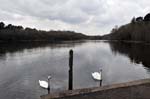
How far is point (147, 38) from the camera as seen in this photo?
61.9 metres

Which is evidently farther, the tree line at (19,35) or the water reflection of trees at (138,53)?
the tree line at (19,35)

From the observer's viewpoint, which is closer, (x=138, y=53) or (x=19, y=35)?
(x=138, y=53)

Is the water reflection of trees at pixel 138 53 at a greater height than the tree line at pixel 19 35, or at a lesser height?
lesser

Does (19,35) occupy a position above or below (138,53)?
above

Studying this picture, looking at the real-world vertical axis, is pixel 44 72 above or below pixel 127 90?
below

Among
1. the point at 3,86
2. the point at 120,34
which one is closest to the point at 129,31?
the point at 120,34

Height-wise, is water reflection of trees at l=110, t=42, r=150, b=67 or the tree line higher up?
the tree line

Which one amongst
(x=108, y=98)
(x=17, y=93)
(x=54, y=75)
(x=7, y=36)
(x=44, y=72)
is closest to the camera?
(x=108, y=98)

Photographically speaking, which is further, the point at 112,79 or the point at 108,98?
the point at 112,79

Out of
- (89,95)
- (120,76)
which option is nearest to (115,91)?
(89,95)

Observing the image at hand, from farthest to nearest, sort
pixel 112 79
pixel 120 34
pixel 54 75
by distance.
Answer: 1. pixel 120 34
2. pixel 54 75
3. pixel 112 79

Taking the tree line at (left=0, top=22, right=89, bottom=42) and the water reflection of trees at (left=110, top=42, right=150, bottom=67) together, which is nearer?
the water reflection of trees at (left=110, top=42, right=150, bottom=67)

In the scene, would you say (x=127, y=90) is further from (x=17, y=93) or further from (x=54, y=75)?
(x=54, y=75)

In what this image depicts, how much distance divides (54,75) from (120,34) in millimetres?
80767
